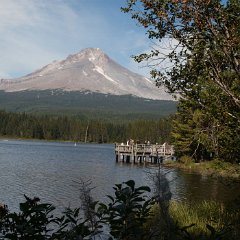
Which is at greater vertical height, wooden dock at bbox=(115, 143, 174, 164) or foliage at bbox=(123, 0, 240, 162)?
foliage at bbox=(123, 0, 240, 162)

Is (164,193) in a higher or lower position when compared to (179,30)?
lower

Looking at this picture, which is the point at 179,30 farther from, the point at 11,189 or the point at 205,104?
the point at 11,189

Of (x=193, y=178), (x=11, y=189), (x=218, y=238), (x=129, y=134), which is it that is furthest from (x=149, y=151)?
(x=129, y=134)

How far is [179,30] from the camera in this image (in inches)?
460

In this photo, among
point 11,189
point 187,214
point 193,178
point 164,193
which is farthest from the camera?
point 193,178

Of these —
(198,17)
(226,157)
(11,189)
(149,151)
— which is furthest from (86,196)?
(149,151)

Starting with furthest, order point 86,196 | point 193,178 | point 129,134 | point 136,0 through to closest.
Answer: point 129,134 → point 193,178 → point 136,0 → point 86,196

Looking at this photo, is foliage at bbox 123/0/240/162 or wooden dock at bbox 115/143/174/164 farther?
wooden dock at bbox 115/143/174/164

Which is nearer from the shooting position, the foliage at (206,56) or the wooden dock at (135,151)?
the foliage at (206,56)

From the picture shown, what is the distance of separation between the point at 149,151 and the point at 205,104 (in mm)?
65385

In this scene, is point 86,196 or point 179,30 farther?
point 179,30

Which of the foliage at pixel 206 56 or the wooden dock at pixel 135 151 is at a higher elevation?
the foliage at pixel 206 56

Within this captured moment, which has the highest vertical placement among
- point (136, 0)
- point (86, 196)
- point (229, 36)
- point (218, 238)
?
point (136, 0)

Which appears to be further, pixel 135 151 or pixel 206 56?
pixel 135 151
